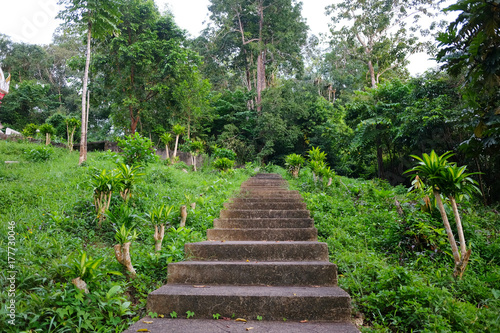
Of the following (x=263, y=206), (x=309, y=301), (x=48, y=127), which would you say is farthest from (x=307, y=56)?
(x=309, y=301)

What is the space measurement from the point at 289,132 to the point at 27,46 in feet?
77.7

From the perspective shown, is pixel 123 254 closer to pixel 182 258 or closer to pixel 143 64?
pixel 182 258

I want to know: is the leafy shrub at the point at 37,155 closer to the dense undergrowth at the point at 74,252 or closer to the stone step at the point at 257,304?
the dense undergrowth at the point at 74,252

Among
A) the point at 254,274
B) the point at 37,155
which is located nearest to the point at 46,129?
the point at 37,155

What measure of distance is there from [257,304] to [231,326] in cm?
28

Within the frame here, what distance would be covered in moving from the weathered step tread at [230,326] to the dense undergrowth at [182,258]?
180 mm

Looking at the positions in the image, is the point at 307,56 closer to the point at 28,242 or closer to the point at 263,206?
the point at 263,206

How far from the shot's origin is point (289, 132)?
13906 mm

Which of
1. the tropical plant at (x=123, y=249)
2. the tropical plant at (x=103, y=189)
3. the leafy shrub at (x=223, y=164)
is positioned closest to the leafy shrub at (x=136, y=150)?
the tropical plant at (x=103, y=189)

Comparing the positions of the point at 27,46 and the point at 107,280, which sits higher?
the point at 27,46

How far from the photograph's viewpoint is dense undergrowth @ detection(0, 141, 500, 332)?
1993 mm

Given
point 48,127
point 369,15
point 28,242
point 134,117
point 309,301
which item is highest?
point 369,15

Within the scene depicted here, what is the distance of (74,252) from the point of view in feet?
8.94

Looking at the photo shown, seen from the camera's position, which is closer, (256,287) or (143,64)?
(256,287)
